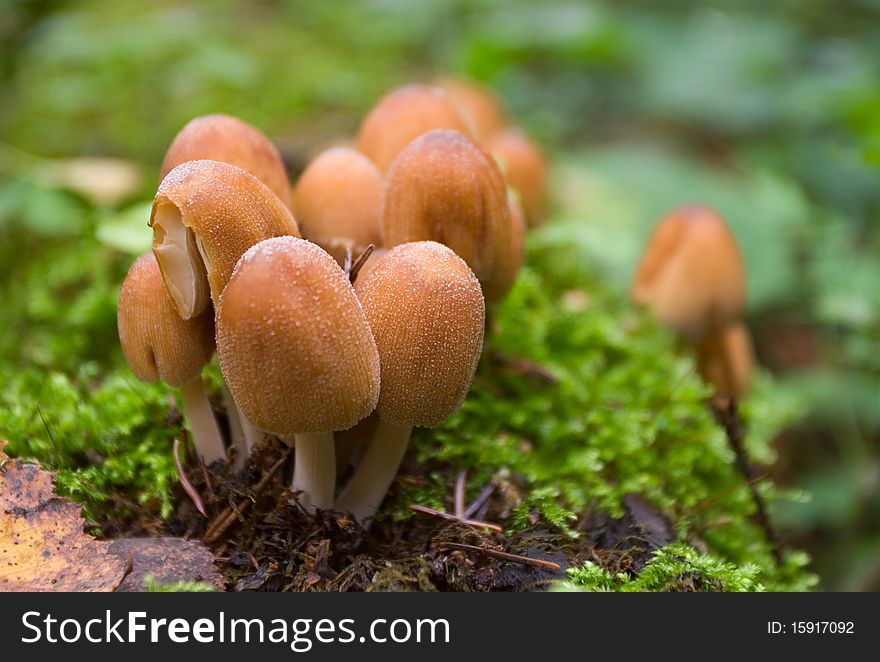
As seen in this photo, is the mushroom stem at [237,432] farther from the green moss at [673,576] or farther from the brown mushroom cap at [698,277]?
the brown mushroom cap at [698,277]

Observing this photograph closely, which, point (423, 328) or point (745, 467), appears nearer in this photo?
point (423, 328)

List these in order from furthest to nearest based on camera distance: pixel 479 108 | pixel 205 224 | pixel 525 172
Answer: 1. pixel 479 108
2. pixel 525 172
3. pixel 205 224

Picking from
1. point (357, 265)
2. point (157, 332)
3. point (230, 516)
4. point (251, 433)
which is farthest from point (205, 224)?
point (230, 516)

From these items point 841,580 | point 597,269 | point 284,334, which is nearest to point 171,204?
point 284,334

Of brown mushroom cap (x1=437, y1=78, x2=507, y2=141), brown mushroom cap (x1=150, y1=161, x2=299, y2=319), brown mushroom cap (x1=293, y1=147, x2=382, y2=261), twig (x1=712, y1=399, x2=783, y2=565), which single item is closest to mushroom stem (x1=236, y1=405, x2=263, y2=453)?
brown mushroom cap (x1=150, y1=161, x2=299, y2=319)

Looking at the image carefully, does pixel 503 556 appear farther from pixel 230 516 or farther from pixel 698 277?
pixel 698 277

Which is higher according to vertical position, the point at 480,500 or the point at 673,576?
the point at 480,500

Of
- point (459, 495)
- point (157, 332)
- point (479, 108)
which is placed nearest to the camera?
point (157, 332)

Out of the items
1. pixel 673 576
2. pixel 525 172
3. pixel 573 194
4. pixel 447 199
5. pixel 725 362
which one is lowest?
pixel 673 576
